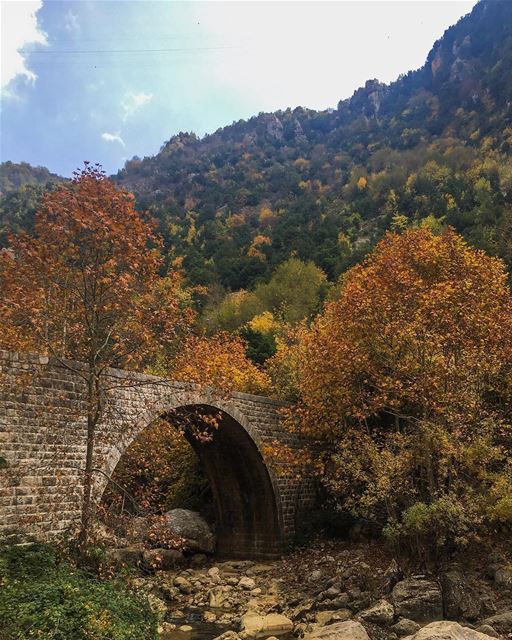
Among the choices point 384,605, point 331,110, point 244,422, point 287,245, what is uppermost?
point 331,110

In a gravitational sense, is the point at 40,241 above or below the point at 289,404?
above

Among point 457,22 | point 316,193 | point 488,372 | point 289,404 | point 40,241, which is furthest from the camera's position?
point 457,22

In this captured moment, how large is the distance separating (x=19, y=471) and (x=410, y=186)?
5593 cm

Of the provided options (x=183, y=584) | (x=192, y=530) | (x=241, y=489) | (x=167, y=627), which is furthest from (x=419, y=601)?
(x=192, y=530)

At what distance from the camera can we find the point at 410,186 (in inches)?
2331

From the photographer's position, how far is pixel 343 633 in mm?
9352

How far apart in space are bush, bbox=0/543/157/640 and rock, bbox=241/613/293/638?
11.6 ft

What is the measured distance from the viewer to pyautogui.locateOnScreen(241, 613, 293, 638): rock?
11077 millimetres

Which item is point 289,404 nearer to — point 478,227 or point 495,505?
point 495,505

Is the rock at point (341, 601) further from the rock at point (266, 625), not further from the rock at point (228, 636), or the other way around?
the rock at point (228, 636)

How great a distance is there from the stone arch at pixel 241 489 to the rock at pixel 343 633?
759 centimetres

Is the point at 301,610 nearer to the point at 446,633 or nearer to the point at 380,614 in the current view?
the point at 380,614

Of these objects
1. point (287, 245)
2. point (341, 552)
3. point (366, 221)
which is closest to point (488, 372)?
point (341, 552)

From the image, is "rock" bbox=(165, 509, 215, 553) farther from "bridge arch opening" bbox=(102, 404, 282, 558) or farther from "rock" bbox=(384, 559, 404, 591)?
"rock" bbox=(384, 559, 404, 591)
